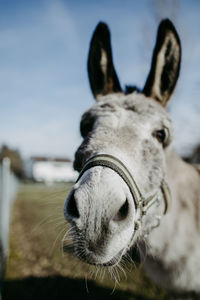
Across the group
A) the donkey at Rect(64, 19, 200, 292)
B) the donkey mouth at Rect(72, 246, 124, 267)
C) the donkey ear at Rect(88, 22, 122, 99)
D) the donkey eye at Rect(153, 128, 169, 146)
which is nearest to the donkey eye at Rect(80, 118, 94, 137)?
the donkey at Rect(64, 19, 200, 292)

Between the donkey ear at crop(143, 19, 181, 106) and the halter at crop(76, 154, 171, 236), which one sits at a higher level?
the donkey ear at crop(143, 19, 181, 106)

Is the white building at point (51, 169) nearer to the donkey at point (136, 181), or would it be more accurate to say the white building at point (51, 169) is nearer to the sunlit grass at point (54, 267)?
the sunlit grass at point (54, 267)

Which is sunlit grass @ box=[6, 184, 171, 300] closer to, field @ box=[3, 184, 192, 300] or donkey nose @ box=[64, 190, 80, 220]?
field @ box=[3, 184, 192, 300]

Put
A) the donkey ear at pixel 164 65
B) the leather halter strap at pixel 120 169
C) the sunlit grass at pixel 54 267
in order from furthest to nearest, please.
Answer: the sunlit grass at pixel 54 267 < the donkey ear at pixel 164 65 < the leather halter strap at pixel 120 169

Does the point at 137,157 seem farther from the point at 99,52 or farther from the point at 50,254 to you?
the point at 50,254

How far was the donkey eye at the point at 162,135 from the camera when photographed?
2264mm

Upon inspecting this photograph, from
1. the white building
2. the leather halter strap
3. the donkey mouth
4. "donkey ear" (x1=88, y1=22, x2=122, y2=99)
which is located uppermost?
"donkey ear" (x1=88, y1=22, x2=122, y2=99)

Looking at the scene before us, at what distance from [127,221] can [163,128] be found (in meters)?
1.12

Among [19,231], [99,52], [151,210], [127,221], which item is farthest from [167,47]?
[19,231]

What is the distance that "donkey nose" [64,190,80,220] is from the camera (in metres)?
1.48

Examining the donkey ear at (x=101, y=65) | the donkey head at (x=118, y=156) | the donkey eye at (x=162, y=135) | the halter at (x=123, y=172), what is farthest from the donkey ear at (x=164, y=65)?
the halter at (x=123, y=172)

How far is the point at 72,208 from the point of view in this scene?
1511 mm

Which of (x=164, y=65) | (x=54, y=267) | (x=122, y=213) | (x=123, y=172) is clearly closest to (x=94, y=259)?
(x=122, y=213)

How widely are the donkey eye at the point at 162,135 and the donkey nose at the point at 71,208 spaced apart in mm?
1134
